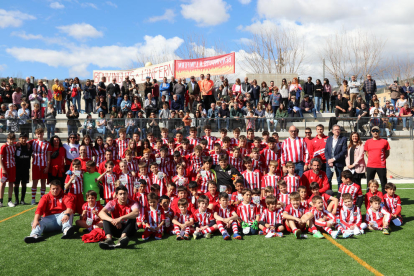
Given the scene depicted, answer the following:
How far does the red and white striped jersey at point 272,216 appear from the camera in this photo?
6.40 metres

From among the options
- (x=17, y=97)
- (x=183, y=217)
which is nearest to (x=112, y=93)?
(x=17, y=97)

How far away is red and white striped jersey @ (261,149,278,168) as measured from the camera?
8094mm

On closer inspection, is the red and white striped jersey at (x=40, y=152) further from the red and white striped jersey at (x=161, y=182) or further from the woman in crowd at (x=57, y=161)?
the red and white striped jersey at (x=161, y=182)

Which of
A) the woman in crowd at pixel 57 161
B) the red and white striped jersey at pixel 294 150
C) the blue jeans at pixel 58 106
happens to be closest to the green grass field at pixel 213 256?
the red and white striped jersey at pixel 294 150

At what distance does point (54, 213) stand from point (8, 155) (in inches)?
126

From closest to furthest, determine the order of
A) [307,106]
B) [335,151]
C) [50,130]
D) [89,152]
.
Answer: [335,151], [89,152], [50,130], [307,106]

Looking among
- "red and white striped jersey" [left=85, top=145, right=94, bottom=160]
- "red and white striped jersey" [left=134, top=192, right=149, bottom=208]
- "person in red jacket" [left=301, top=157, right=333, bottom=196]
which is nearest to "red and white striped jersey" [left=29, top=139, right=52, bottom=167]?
"red and white striped jersey" [left=85, top=145, right=94, bottom=160]

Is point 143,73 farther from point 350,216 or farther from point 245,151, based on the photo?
point 350,216

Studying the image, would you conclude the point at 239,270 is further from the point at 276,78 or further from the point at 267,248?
the point at 276,78

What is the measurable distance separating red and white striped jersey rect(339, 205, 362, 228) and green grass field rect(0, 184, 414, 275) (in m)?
0.28

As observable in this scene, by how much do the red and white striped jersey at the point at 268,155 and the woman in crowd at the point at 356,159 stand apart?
167cm

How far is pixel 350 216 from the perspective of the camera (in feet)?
21.1

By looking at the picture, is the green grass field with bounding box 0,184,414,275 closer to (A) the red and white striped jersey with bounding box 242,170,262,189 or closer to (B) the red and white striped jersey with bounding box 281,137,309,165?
(A) the red and white striped jersey with bounding box 242,170,262,189

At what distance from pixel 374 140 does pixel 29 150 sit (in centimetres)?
823
